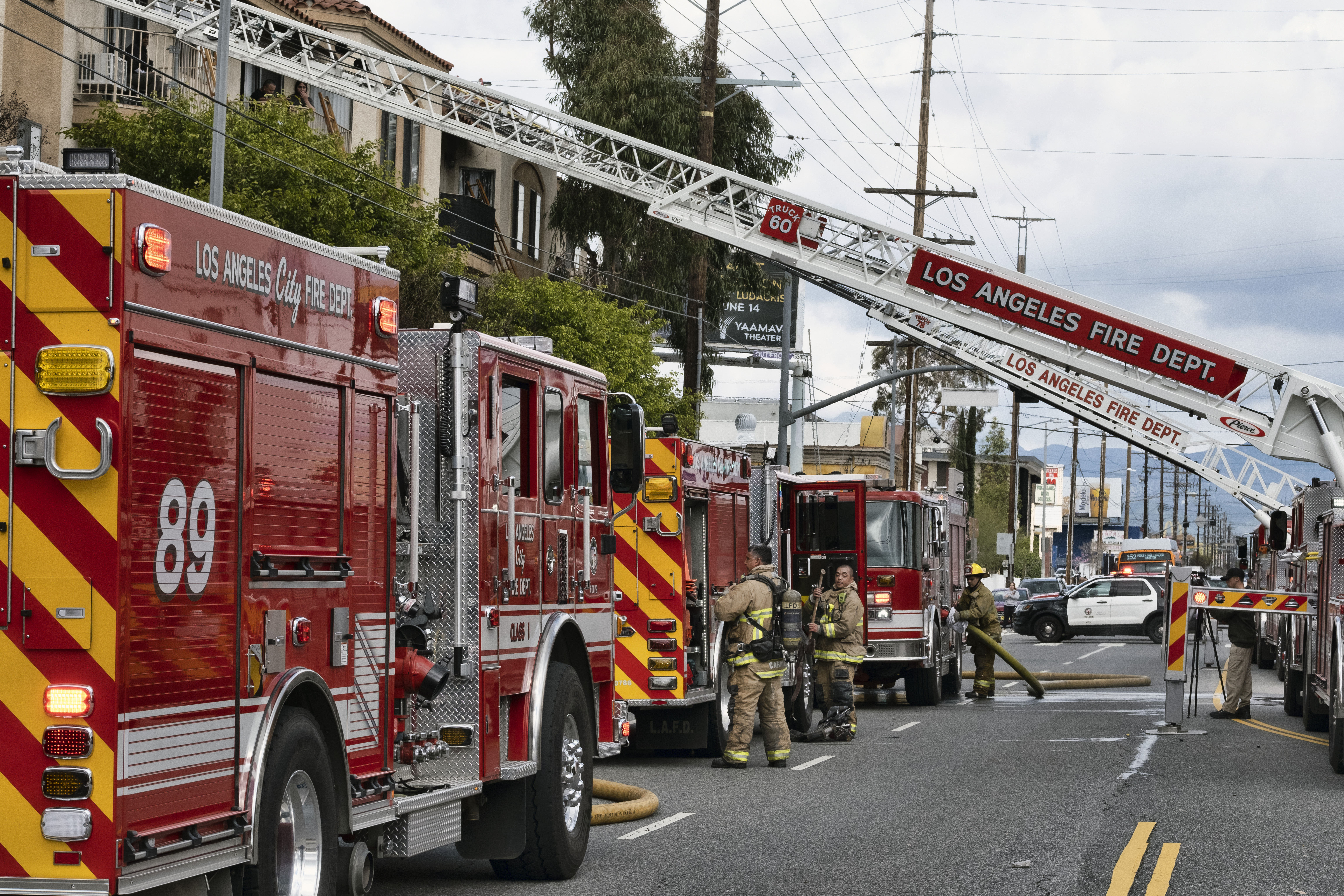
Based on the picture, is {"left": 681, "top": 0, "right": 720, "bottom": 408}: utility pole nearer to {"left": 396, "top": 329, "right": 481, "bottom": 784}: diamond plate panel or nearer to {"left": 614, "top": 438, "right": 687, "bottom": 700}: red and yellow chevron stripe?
{"left": 614, "top": 438, "right": 687, "bottom": 700}: red and yellow chevron stripe

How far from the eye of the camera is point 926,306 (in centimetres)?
2261

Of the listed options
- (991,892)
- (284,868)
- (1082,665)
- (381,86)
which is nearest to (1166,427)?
(1082,665)

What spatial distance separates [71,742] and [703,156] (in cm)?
2441

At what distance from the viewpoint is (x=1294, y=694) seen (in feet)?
69.4

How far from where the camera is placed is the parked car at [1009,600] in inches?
2010

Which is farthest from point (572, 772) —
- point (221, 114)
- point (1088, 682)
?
point (1088, 682)

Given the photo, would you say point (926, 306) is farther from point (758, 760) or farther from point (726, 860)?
point (726, 860)

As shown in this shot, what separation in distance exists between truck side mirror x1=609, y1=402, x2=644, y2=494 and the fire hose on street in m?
13.2

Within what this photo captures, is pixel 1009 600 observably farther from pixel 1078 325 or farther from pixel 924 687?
pixel 1078 325

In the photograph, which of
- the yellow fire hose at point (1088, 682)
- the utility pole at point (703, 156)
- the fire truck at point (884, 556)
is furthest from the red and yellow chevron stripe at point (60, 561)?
the utility pole at point (703, 156)

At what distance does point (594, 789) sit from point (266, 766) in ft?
20.4

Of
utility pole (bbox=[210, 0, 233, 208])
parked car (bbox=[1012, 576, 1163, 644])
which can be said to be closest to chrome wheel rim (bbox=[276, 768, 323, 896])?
utility pole (bbox=[210, 0, 233, 208])

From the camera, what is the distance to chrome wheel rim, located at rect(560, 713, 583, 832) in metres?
9.43

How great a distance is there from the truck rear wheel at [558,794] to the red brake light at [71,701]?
152 inches
